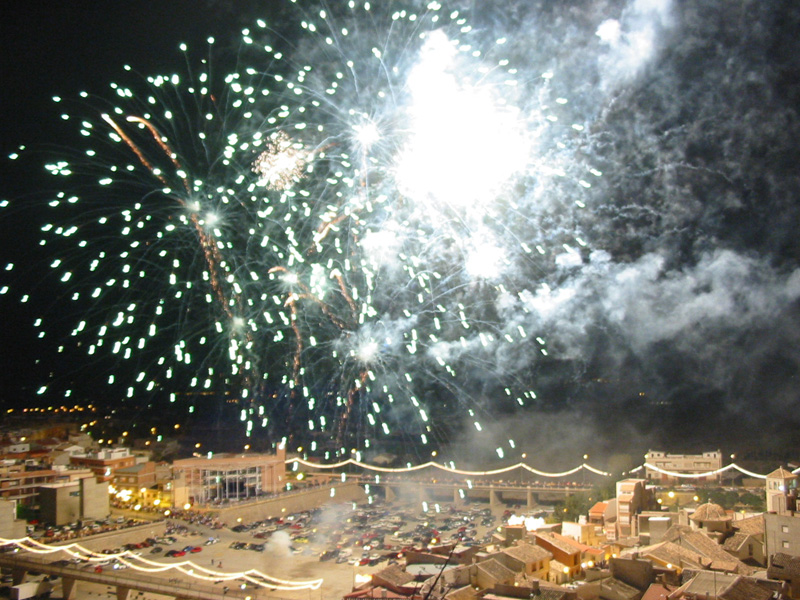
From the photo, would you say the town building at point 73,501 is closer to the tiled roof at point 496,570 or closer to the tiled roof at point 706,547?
the tiled roof at point 496,570

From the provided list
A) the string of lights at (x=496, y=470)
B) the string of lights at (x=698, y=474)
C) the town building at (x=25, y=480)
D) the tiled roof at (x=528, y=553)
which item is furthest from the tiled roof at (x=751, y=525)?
the town building at (x=25, y=480)

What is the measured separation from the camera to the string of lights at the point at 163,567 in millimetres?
11383

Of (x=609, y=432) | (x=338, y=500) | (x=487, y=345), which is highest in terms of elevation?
(x=487, y=345)

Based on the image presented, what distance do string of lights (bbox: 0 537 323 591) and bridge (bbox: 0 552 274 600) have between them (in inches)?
8.3

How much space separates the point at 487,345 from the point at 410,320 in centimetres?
319

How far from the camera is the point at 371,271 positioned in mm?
11461

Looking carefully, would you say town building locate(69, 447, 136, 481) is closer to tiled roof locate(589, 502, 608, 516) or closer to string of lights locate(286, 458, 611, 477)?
string of lights locate(286, 458, 611, 477)

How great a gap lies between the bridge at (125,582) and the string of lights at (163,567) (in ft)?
0.69

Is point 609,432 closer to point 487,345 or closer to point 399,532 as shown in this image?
point 487,345

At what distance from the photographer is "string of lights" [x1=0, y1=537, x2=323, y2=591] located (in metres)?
11.4

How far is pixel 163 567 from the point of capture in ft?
41.9

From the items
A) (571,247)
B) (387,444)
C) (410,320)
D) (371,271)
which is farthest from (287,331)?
(387,444)

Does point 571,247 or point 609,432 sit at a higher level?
Answer: point 571,247

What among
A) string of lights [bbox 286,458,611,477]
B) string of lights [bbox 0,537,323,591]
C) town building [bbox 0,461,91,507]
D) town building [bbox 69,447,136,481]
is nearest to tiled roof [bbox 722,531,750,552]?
string of lights [bbox 0,537,323,591]
